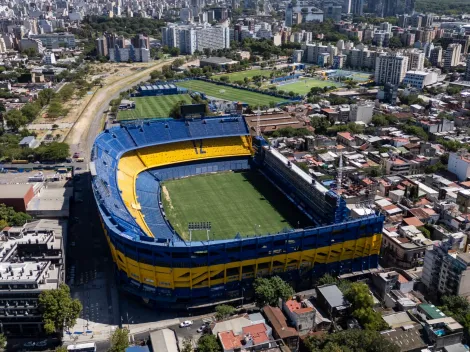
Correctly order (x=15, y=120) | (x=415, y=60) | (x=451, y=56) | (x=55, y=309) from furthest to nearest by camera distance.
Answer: (x=451, y=56)
(x=415, y=60)
(x=15, y=120)
(x=55, y=309)

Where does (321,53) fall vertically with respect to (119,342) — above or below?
above

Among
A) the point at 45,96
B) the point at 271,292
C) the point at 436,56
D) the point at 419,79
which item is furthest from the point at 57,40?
the point at 271,292

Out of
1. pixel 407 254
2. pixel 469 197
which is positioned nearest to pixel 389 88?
pixel 469 197

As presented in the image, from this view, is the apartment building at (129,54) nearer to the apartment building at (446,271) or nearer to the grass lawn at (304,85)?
the grass lawn at (304,85)

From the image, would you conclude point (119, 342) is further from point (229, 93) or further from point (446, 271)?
point (229, 93)

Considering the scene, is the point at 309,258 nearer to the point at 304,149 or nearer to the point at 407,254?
the point at 407,254

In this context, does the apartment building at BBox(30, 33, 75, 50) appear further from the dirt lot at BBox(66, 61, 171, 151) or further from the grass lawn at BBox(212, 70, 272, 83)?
the grass lawn at BBox(212, 70, 272, 83)

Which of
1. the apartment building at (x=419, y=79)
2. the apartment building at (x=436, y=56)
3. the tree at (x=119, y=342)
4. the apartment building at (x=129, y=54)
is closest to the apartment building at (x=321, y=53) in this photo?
the apartment building at (x=436, y=56)
